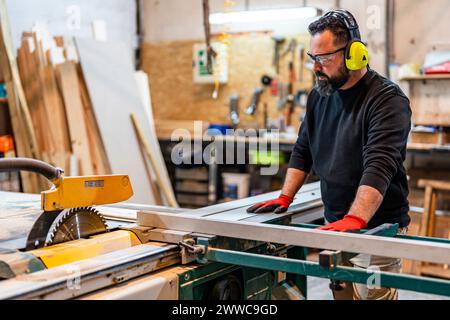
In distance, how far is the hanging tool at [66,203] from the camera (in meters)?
1.72

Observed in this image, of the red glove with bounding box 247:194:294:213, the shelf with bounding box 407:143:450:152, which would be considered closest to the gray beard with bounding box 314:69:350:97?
the red glove with bounding box 247:194:294:213

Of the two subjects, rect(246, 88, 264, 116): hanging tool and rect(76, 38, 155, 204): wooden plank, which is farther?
rect(246, 88, 264, 116): hanging tool

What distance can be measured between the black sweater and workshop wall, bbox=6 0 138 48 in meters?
3.47

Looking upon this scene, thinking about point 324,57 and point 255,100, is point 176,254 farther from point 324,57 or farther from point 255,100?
point 255,100

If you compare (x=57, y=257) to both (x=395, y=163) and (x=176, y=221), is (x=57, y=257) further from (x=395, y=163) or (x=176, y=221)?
(x=395, y=163)

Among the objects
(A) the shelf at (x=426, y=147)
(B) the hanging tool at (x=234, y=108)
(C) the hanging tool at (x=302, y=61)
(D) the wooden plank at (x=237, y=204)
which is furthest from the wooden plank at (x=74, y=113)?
(A) the shelf at (x=426, y=147)

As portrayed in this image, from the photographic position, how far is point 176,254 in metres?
1.78

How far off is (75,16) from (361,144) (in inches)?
161

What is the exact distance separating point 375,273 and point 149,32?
5.38m

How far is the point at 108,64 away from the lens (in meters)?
5.05

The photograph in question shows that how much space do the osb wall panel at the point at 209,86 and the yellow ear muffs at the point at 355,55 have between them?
3383 millimetres

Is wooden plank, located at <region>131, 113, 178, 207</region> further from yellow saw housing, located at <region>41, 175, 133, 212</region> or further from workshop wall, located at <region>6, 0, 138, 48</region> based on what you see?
yellow saw housing, located at <region>41, 175, 133, 212</region>

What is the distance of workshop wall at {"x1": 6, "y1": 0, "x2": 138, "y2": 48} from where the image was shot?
5051 millimetres
